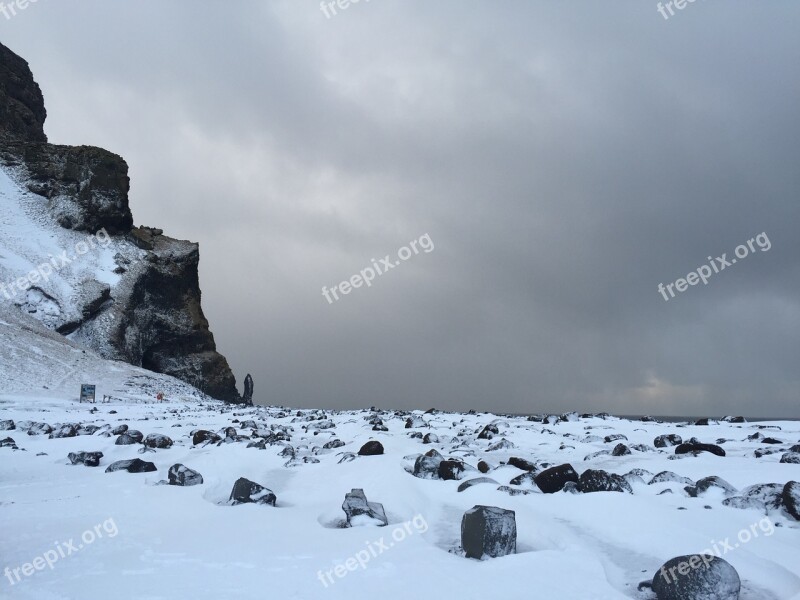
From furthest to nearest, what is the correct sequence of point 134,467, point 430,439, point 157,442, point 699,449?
point 430,439 < point 157,442 < point 699,449 < point 134,467

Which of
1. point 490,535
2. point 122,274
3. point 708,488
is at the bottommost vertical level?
point 490,535

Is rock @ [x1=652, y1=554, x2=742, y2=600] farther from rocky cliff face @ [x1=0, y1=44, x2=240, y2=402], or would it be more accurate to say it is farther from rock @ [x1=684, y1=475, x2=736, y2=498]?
rocky cliff face @ [x1=0, y1=44, x2=240, y2=402]

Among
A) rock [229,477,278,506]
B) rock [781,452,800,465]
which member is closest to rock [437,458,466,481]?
rock [229,477,278,506]

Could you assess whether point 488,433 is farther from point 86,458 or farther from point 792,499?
point 86,458

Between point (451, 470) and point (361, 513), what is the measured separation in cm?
186

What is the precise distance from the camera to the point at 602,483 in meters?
4.29

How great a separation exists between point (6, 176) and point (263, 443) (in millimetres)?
59660

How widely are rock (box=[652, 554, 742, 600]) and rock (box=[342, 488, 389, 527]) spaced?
6.36 feet

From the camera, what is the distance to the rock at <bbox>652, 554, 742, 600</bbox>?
2.18m

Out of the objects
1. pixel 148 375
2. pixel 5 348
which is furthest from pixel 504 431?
pixel 148 375

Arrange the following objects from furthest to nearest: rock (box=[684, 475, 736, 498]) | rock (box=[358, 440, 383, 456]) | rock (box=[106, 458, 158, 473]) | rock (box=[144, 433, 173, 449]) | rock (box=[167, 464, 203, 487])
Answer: rock (box=[144, 433, 173, 449]) → rock (box=[358, 440, 383, 456]) → rock (box=[106, 458, 158, 473]) → rock (box=[167, 464, 203, 487]) → rock (box=[684, 475, 736, 498])

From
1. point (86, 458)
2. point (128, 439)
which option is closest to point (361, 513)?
point (86, 458)

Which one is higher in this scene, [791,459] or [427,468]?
[791,459]

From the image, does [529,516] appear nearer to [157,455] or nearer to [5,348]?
[157,455]
